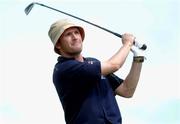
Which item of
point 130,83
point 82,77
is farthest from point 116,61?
point 130,83

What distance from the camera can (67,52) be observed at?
22.6 feet

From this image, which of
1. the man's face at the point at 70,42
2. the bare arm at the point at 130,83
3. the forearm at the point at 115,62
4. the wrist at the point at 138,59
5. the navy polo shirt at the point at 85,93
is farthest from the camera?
the bare arm at the point at 130,83

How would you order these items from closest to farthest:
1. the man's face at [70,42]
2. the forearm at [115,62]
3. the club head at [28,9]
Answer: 1. the forearm at [115,62]
2. the man's face at [70,42]
3. the club head at [28,9]

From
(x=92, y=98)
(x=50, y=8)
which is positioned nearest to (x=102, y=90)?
(x=92, y=98)

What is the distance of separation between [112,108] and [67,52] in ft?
3.18

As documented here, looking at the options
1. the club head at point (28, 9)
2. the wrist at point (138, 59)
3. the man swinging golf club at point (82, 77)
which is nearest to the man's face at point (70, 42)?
the man swinging golf club at point (82, 77)

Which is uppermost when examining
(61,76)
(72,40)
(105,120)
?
(72,40)

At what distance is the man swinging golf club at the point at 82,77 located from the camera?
6516 mm

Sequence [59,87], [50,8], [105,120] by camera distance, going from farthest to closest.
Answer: [50,8] < [59,87] < [105,120]

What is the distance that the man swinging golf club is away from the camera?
21.4ft

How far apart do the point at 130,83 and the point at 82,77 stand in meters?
0.89

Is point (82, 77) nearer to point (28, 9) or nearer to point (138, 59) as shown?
point (138, 59)

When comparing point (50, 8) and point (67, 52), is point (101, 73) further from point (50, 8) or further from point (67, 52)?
point (50, 8)

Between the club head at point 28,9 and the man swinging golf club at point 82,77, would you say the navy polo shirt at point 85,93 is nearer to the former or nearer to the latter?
the man swinging golf club at point 82,77
